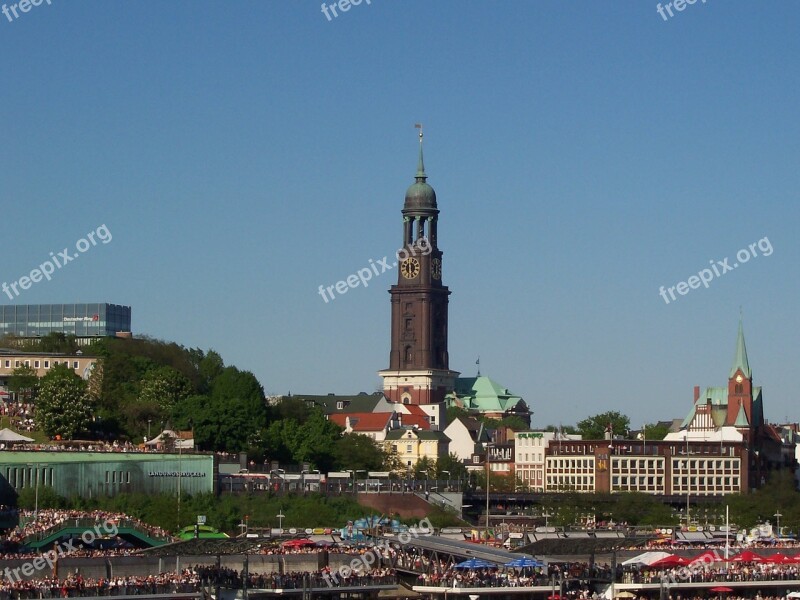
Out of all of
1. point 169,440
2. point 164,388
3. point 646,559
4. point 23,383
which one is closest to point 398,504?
point 169,440

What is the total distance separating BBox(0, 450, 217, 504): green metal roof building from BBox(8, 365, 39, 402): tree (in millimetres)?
31202

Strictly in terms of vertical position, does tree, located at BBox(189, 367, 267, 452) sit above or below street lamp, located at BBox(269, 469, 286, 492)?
above

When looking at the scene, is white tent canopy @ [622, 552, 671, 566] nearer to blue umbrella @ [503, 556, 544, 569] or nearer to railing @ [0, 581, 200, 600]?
blue umbrella @ [503, 556, 544, 569]

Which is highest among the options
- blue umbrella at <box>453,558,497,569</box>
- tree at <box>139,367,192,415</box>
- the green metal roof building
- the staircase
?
tree at <box>139,367,192,415</box>

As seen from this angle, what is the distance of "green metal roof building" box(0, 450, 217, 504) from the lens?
131125mm

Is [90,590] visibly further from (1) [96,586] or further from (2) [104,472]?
(2) [104,472]

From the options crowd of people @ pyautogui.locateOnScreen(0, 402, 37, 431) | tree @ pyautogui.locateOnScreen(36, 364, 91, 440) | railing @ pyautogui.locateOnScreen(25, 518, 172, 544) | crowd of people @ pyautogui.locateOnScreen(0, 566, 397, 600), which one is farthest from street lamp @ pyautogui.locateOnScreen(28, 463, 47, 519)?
crowd of people @ pyautogui.locateOnScreen(0, 402, 37, 431)

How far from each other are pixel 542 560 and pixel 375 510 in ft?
161

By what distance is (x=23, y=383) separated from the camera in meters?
174

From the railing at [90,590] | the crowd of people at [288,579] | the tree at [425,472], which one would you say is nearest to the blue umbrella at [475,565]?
the crowd of people at [288,579]

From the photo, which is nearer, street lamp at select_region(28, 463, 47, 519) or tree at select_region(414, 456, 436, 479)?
street lamp at select_region(28, 463, 47, 519)

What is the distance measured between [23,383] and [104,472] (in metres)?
40.8

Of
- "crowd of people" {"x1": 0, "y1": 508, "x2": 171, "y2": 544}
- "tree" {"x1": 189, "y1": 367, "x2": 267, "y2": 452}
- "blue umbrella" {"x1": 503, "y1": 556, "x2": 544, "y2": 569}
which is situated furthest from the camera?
"tree" {"x1": 189, "y1": 367, "x2": 267, "y2": 452}

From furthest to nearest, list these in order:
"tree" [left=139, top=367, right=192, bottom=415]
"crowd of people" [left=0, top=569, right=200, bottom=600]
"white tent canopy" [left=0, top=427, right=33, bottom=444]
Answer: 1. "tree" [left=139, top=367, right=192, bottom=415]
2. "white tent canopy" [left=0, top=427, right=33, bottom=444]
3. "crowd of people" [left=0, top=569, right=200, bottom=600]
